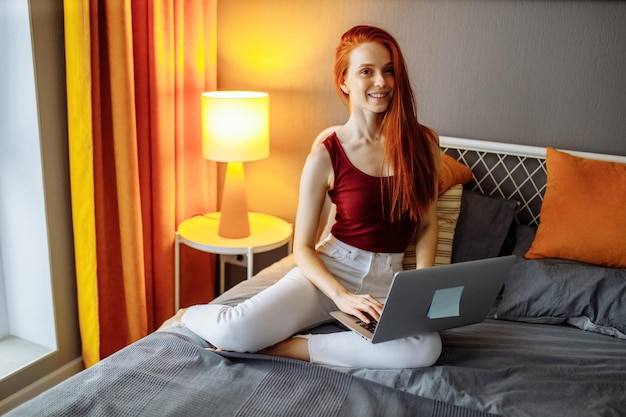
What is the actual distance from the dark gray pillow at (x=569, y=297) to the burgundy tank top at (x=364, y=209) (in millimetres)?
433

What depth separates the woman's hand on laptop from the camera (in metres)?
1.71

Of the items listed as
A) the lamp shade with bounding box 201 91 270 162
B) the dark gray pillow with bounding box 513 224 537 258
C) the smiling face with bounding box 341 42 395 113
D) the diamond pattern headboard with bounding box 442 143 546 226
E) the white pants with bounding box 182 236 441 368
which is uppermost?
the smiling face with bounding box 341 42 395 113

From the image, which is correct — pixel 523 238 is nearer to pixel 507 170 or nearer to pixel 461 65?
pixel 507 170

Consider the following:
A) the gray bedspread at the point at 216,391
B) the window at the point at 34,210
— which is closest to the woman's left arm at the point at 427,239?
the gray bedspread at the point at 216,391

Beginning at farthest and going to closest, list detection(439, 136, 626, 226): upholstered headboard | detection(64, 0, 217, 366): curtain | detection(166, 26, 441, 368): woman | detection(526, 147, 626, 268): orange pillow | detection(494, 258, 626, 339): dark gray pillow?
detection(439, 136, 626, 226): upholstered headboard → detection(64, 0, 217, 366): curtain → detection(526, 147, 626, 268): orange pillow → detection(494, 258, 626, 339): dark gray pillow → detection(166, 26, 441, 368): woman

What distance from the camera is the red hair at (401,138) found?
6.32 ft

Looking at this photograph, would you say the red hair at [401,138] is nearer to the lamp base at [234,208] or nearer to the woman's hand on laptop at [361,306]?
the woman's hand on laptop at [361,306]

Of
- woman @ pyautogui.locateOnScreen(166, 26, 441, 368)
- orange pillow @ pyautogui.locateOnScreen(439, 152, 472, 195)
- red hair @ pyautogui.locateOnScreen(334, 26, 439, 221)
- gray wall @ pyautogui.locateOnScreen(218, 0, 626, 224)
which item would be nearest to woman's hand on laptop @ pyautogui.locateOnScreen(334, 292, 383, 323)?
woman @ pyautogui.locateOnScreen(166, 26, 441, 368)

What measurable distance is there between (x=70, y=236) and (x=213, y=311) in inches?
35.0

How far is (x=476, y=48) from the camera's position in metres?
2.54

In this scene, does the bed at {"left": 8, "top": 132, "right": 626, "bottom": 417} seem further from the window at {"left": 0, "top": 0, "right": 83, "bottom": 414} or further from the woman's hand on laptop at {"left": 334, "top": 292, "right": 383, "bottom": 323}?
the window at {"left": 0, "top": 0, "right": 83, "bottom": 414}

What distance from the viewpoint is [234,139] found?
2.60m

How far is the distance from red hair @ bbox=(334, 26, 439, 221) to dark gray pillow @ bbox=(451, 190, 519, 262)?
40cm

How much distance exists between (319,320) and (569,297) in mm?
793
